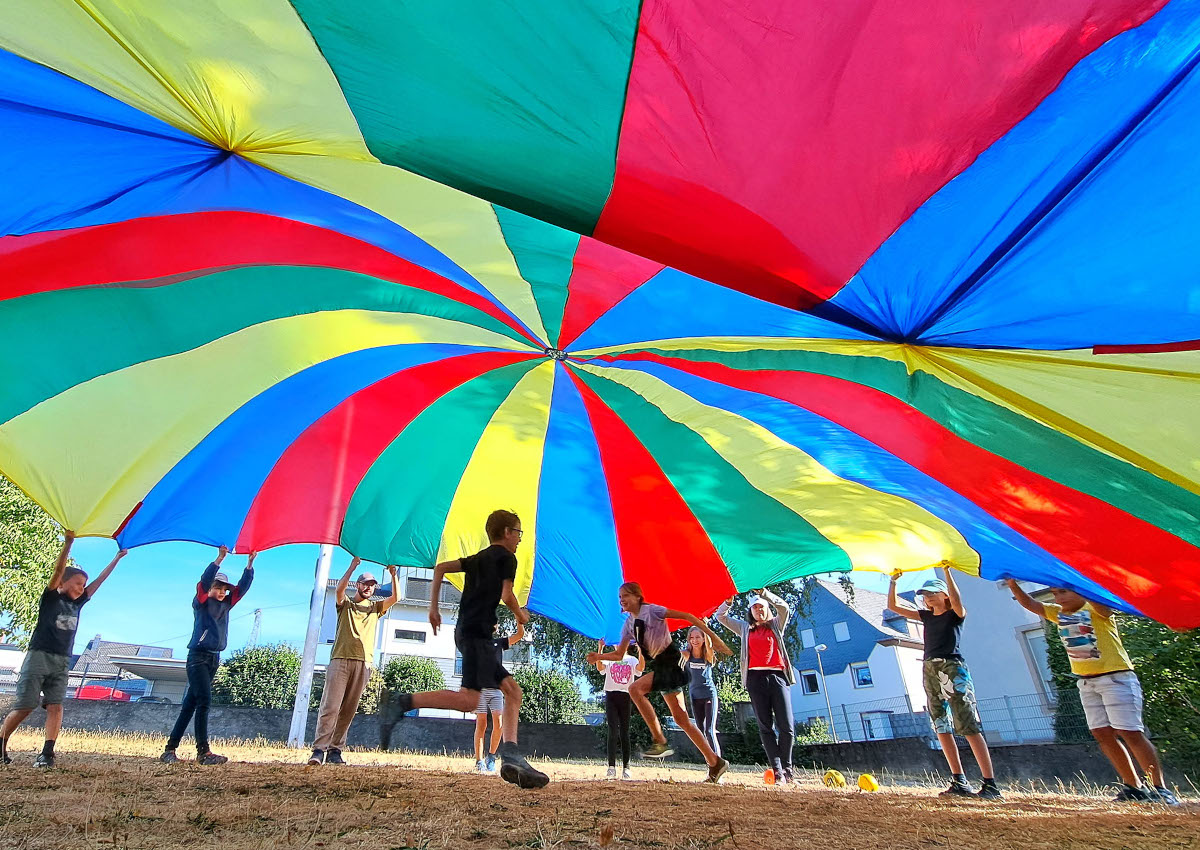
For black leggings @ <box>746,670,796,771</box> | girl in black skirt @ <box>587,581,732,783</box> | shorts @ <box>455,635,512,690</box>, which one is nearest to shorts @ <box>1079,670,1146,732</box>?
black leggings @ <box>746,670,796,771</box>

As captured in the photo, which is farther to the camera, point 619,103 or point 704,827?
point 704,827

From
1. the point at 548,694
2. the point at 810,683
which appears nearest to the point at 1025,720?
the point at 548,694

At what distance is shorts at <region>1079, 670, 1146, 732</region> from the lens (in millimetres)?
4152

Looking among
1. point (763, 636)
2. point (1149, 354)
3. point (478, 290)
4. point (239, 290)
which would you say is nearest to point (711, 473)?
point (763, 636)

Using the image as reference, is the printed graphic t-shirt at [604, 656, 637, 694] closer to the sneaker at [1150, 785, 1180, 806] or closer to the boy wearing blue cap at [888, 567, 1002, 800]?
the boy wearing blue cap at [888, 567, 1002, 800]

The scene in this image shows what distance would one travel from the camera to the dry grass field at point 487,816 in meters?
2.21

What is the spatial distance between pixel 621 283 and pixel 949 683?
3410mm

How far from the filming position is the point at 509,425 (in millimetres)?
5262

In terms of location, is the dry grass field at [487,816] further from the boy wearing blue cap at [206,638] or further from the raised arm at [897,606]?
the raised arm at [897,606]

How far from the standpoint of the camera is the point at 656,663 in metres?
5.18

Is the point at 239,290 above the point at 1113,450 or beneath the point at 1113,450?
above

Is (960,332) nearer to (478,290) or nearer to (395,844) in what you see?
(478,290)

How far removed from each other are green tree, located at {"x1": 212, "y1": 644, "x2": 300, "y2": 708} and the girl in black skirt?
21.3 meters

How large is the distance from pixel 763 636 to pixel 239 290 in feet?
14.6
